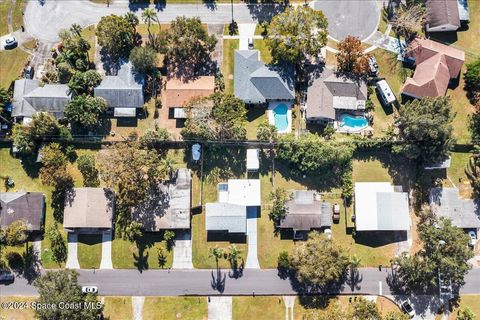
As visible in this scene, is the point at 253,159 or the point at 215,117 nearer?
the point at 215,117

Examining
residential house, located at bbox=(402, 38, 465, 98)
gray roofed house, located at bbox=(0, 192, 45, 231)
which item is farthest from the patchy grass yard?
residential house, located at bbox=(402, 38, 465, 98)

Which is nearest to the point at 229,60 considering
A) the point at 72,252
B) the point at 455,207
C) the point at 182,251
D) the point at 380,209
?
the point at 182,251

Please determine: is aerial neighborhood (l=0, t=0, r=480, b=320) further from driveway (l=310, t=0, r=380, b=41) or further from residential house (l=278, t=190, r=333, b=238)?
driveway (l=310, t=0, r=380, b=41)

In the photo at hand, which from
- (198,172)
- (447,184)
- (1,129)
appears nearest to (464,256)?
(447,184)

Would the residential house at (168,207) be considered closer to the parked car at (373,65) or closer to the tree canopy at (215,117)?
the tree canopy at (215,117)

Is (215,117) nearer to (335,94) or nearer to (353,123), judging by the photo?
(335,94)

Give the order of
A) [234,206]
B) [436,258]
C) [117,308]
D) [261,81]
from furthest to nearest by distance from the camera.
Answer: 1. [261,81]
2. [234,206]
3. [117,308]
4. [436,258]

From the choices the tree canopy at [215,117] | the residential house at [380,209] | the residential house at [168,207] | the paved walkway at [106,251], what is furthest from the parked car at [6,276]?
the residential house at [380,209]
